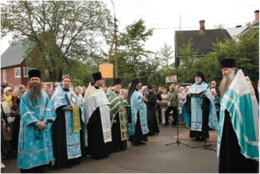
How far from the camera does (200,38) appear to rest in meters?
31.9

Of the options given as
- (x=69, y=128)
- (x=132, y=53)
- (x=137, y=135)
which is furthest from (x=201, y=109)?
(x=132, y=53)

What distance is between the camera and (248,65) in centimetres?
1622

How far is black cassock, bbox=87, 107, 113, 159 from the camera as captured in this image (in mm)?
5695

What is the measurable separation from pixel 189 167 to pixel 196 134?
2.53 metres

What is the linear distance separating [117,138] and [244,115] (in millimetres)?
3995

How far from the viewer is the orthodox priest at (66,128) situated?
16.4ft

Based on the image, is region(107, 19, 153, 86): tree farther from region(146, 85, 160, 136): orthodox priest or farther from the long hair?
the long hair

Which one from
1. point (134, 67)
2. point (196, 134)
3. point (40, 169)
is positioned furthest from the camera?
point (134, 67)

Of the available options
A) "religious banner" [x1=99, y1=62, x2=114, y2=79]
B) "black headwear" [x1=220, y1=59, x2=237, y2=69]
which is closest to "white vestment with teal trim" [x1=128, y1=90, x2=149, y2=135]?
"black headwear" [x1=220, y1=59, x2=237, y2=69]

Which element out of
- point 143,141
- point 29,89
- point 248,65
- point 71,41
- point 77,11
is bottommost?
point 143,141

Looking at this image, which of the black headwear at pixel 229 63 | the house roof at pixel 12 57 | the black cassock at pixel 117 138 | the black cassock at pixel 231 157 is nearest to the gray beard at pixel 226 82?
the black headwear at pixel 229 63

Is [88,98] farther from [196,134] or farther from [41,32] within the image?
[41,32]

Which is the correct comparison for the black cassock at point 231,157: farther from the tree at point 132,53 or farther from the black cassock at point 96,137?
the tree at point 132,53

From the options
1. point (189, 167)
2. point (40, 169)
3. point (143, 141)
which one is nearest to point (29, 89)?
point (40, 169)
